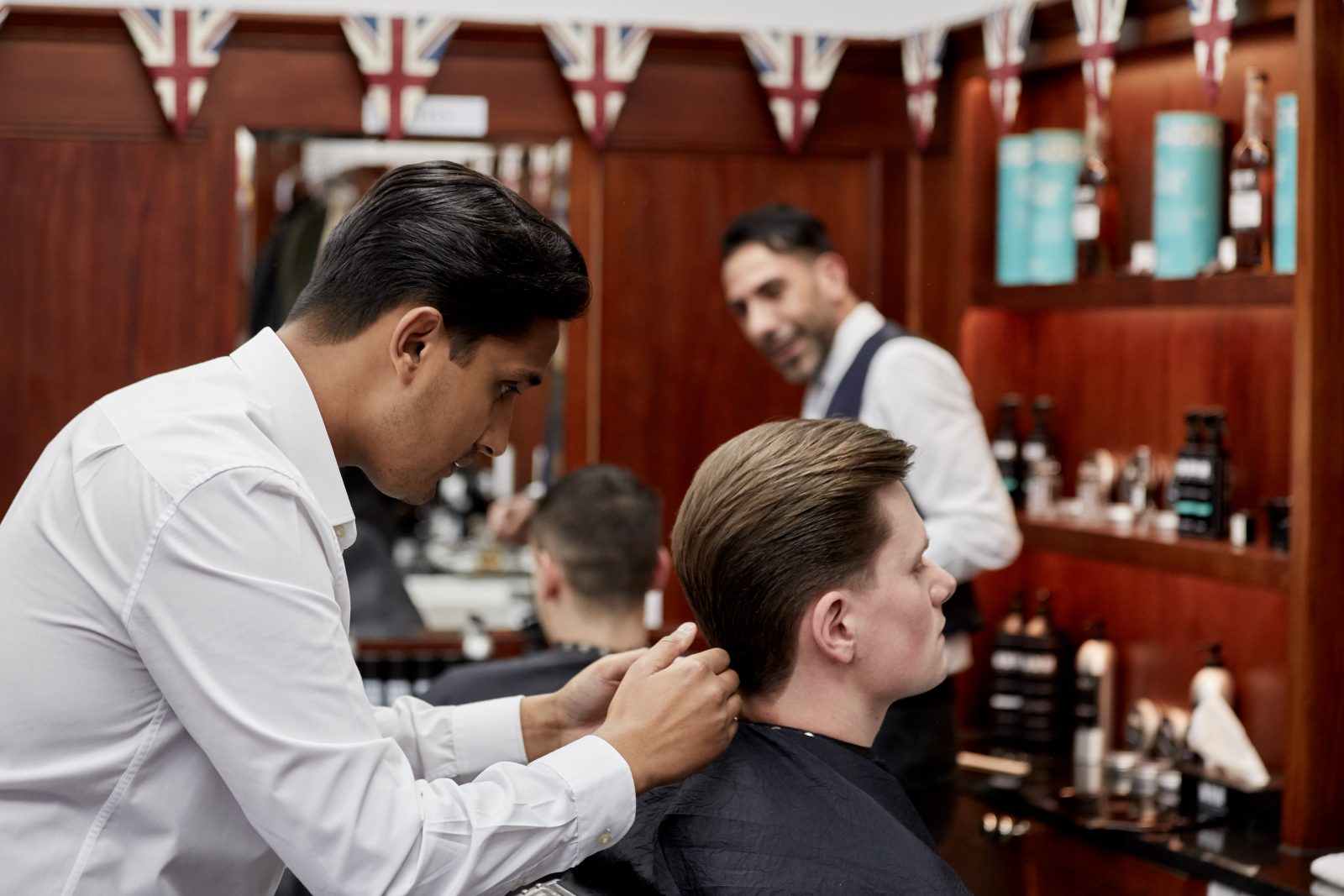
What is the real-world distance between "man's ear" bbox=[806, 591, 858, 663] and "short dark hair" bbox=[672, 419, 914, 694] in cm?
1

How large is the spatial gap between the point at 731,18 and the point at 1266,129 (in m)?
1.46

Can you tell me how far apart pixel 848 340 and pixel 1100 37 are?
0.77 metres

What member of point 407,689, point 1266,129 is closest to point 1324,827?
point 1266,129

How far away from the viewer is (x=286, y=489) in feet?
4.04

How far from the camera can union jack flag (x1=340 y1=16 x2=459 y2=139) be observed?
340 cm

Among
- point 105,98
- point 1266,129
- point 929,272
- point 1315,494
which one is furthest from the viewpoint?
point 929,272

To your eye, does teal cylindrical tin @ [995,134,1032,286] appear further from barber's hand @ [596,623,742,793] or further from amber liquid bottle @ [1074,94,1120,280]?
barber's hand @ [596,623,742,793]

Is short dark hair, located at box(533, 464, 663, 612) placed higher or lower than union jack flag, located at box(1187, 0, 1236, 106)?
lower

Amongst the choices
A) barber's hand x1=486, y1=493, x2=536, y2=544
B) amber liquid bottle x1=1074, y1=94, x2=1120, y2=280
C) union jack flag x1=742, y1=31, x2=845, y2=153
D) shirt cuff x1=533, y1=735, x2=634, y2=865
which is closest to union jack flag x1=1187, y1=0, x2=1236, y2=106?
amber liquid bottle x1=1074, y1=94, x2=1120, y2=280

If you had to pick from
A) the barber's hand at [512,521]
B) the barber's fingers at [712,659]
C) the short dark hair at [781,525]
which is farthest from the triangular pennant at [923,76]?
the barber's fingers at [712,659]

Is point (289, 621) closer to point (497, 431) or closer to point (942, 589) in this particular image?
point (497, 431)

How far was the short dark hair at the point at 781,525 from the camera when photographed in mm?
1499

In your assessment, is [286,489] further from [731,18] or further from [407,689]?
[731,18]

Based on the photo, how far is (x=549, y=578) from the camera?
246 cm
